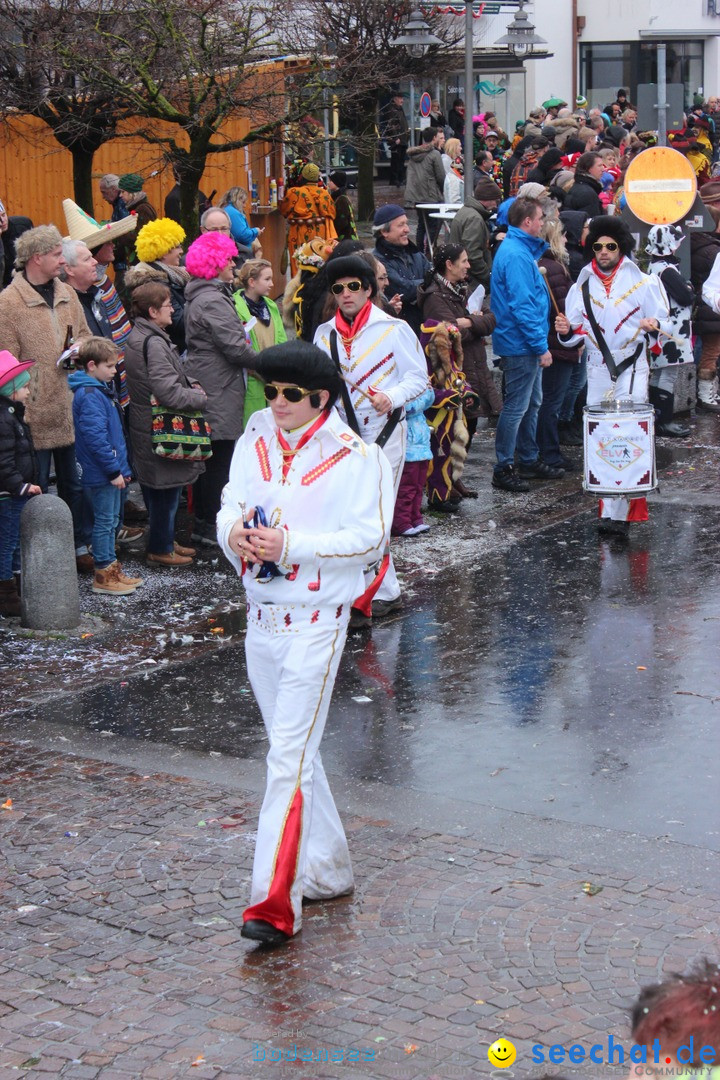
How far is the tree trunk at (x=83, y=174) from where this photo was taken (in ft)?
52.4

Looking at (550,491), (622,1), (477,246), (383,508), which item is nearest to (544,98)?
(622,1)

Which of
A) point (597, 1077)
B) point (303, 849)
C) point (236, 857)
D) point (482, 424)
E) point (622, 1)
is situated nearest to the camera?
point (597, 1077)

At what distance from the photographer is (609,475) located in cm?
1010

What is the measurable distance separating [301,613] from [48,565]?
143 inches

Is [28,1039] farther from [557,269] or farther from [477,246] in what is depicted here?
[477,246]

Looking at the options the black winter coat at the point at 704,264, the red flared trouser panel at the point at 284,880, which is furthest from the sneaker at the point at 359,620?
the black winter coat at the point at 704,264

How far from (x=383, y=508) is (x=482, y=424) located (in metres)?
9.53

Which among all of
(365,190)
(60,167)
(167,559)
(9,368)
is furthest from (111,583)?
(365,190)

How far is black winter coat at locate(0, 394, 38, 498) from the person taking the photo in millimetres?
8430

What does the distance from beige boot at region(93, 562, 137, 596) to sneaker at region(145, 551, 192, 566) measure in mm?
587

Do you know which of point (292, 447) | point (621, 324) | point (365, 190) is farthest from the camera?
point (365, 190)

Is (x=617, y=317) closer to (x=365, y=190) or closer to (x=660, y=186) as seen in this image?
(x=660, y=186)

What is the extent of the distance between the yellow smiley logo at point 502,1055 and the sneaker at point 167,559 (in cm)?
592

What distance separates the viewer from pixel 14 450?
334 inches
